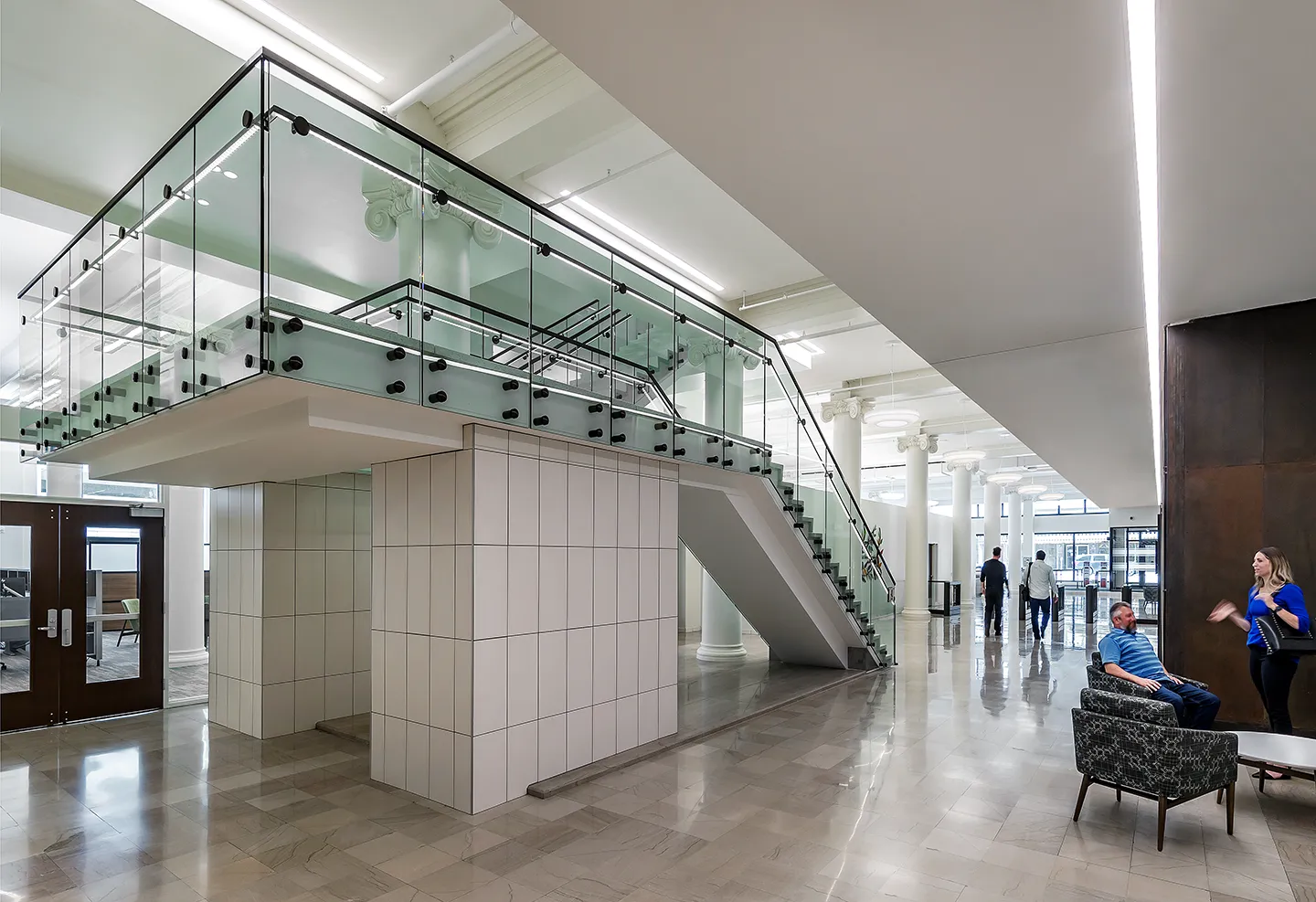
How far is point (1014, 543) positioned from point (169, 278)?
109 ft

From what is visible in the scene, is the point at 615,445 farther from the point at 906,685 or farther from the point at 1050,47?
the point at 906,685

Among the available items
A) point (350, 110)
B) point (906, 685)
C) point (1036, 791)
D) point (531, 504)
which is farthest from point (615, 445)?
point (906, 685)

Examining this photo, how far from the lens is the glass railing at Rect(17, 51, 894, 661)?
4320mm

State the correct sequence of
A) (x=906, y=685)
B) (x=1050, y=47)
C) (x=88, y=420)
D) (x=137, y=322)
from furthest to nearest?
(x=906, y=685), (x=88, y=420), (x=137, y=322), (x=1050, y=47)

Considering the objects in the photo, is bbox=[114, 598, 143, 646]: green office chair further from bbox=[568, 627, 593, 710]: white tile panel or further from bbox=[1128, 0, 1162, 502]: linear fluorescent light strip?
bbox=[1128, 0, 1162, 502]: linear fluorescent light strip

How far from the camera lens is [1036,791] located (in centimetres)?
578

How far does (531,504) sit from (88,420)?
377cm

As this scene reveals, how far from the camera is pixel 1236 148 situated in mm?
3791

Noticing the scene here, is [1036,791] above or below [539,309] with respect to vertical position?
below

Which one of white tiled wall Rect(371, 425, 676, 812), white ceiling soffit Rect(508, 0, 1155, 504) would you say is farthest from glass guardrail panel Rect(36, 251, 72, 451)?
white ceiling soffit Rect(508, 0, 1155, 504)

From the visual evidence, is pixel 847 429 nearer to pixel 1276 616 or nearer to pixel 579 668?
pixel 1276 616

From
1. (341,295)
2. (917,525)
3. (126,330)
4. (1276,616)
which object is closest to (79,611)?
(126,330)

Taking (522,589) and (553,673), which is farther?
(553,673)

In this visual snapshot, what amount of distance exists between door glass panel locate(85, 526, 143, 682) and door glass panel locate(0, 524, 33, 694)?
0.52 meters
